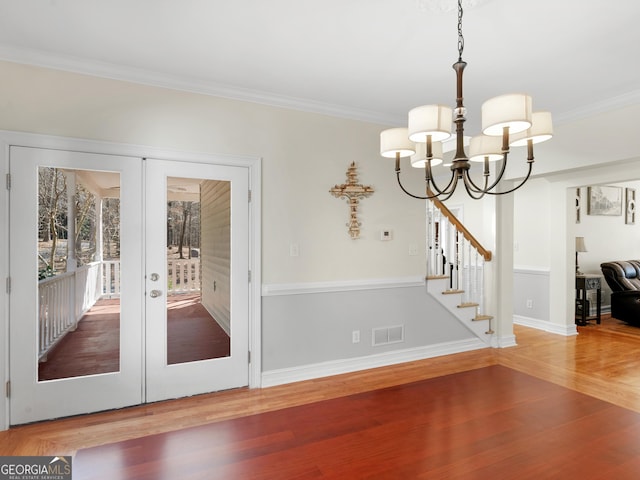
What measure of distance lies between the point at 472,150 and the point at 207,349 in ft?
8.10

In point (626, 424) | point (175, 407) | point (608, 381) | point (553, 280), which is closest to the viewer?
point (626, 424)

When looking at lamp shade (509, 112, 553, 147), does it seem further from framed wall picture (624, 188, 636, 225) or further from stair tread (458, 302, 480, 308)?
framed wall picture (624, 188, 636, 225)

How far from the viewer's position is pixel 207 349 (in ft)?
10.2

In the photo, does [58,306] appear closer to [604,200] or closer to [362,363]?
[362,363]

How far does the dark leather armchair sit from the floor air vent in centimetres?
383

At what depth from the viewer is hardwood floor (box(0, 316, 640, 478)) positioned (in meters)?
2.45

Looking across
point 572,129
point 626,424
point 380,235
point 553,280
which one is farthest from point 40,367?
point 553,280

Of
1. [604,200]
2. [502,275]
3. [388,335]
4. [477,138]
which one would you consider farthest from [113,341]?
[604,200]

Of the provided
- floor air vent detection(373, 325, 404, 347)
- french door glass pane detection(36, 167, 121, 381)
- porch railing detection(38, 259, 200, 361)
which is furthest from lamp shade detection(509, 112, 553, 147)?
porch railing detection(38, 259, 200, 361)

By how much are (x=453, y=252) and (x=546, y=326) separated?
203 cm

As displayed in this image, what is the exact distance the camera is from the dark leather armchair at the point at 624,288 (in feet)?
17.6

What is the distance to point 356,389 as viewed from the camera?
3207 millimetres

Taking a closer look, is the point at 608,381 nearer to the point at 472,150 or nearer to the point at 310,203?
the point at 472,150

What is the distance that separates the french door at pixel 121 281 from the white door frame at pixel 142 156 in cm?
4
